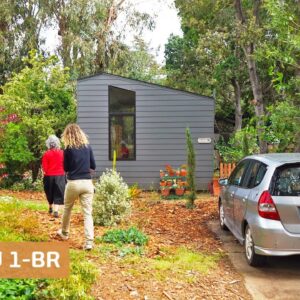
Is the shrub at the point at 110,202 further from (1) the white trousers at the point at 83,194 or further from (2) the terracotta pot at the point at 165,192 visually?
(2) the terracotta pot at the point at 165,192

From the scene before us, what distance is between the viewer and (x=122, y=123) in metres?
15.3

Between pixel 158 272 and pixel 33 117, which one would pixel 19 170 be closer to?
pixel 33 117

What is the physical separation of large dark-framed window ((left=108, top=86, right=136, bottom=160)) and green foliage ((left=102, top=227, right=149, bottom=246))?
26.8 feet

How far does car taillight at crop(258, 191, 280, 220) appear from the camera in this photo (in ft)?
19.1

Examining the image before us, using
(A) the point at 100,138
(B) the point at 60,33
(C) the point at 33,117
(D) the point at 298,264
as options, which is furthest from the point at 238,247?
(B) the point at 60,33

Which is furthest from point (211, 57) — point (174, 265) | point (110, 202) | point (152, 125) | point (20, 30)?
point (174, 265)

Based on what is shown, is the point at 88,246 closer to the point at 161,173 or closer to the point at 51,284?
the point at 51,284

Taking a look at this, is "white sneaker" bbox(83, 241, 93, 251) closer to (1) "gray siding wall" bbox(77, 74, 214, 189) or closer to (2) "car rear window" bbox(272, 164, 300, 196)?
(2) "car rear window" bbox(272, 164, 300, 196)

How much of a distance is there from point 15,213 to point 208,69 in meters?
19.2

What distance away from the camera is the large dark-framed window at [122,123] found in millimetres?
15133

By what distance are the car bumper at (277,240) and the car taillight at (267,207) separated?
0.08 meters

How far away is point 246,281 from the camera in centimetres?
565

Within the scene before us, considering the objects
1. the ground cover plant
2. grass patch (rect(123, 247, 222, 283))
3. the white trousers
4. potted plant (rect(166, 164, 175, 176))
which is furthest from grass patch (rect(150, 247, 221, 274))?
potted plant (rect(166, 164, 175, 176))

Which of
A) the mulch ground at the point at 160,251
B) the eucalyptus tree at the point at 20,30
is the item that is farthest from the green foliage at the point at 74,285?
the eucalyptus tree at the point at 20,30
